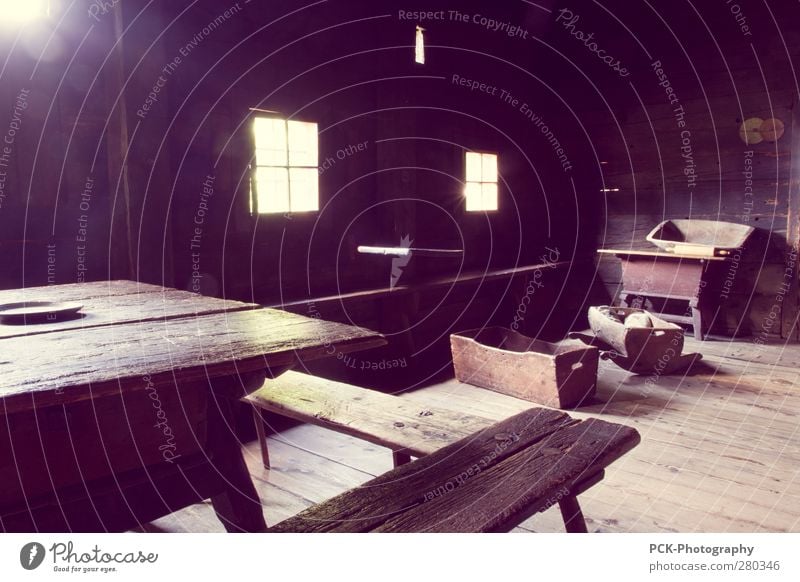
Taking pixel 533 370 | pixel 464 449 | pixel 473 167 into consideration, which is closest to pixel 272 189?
pixel 533 370

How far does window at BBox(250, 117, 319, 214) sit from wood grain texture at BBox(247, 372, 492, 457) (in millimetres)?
2055

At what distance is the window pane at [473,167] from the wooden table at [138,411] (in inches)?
186

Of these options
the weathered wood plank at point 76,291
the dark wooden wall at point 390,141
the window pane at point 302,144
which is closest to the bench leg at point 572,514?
the weathered wood plank at point 76,291

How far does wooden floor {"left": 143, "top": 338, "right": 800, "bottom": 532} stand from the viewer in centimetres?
268

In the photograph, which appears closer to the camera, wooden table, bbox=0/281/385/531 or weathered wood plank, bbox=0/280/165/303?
wooden table, bbox=0/281/385/531

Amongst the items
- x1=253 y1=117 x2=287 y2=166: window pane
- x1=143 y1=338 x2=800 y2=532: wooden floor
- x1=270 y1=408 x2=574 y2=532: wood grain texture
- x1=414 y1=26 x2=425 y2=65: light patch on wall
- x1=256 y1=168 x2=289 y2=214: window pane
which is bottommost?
x1=143 y1=338 x2=800 y2=532: wooden floor

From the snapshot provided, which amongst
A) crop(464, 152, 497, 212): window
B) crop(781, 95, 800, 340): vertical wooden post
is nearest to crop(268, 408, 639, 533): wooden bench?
crop(464, 152, 497, 212): window

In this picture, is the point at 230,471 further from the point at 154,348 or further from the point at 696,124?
the point at 696,124

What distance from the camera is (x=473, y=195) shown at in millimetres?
6668

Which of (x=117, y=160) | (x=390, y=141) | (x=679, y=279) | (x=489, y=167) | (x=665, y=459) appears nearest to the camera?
(x=665, y=459)

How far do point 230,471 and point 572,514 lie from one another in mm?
1092

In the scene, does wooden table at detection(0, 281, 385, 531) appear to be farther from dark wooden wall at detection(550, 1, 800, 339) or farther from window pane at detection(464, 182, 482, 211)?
dark wooden wall at detection(550, 1, 800, 339)

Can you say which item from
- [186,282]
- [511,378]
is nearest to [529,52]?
[511,378]

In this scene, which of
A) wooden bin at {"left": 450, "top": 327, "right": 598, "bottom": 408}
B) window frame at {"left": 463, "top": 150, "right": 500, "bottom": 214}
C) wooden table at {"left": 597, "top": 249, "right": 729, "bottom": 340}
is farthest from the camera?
window frame at {"left": 463, "top": 150, "right": 500, "bottom": 214}
